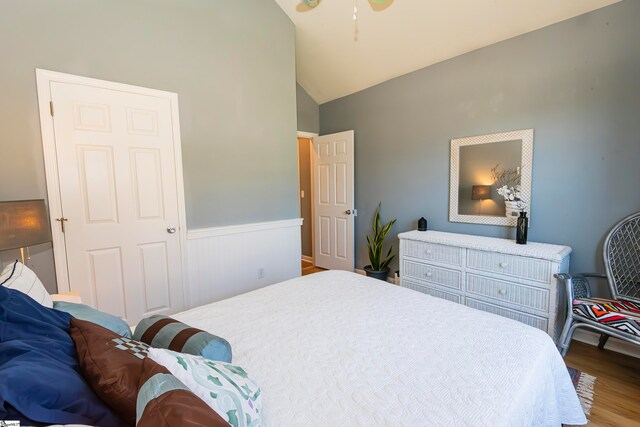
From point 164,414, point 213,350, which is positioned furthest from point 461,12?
point 164,414

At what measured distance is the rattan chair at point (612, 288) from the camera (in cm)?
194

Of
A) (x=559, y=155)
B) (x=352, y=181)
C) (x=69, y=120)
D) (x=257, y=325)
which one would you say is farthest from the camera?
(x=352, y=181)

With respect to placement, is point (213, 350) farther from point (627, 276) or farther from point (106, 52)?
point (627, 276)

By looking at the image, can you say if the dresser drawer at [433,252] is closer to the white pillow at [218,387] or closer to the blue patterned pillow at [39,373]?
the white pillow at [218,387]

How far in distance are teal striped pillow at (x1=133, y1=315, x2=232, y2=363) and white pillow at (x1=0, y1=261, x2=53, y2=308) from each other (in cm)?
39

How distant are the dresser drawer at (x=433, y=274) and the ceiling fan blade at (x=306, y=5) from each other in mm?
2710

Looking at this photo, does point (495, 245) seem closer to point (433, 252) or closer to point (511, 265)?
point (511, 265)

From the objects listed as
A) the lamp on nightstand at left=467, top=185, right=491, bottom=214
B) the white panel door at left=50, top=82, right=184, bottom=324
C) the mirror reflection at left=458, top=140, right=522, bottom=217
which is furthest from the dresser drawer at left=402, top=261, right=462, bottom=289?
the white panel door at left=50, top=82, right=184, bottom=324

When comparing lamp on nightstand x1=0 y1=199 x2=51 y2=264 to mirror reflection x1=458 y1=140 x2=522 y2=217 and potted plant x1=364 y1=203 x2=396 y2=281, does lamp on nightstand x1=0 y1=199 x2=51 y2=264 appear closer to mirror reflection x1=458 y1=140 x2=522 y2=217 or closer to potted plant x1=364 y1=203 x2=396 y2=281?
potted plant x1=364 y1=203 x2=396 y2=281

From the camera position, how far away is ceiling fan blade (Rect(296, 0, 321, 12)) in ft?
9.46

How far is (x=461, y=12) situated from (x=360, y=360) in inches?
115

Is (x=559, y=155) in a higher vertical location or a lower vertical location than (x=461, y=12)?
lower

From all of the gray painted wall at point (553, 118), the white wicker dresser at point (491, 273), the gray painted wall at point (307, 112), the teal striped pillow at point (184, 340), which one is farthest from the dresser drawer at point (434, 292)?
the gray painted wall at point (307, 112)

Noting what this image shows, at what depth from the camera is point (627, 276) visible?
2.22 metres
